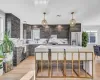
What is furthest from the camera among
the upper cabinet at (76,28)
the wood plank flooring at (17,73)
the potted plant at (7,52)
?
the upper cabinet at (76,28)

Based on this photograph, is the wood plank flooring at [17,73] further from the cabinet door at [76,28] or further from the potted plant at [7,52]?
the cabinet door at [76,28]

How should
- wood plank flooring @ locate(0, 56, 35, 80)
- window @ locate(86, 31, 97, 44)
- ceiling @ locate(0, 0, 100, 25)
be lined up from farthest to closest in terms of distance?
window @ locate(86, 31, 97, 44)
ceiling @ locate(0, 0, 100, 25)
wood plank flooring @ locate(0, 56, 35, 80)

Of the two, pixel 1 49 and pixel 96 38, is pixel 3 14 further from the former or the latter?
pixel 96 38

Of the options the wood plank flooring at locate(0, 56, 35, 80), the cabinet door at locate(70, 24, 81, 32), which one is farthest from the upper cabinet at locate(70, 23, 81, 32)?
the wood plank flooring at locate(0, 56, 35, 80)

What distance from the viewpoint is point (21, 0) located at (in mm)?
4379

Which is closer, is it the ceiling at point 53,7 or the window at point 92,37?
the ceiling at point 53,7

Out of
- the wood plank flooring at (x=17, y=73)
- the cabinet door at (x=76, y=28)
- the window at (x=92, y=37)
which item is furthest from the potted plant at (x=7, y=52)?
the window at (x=92, y=37)

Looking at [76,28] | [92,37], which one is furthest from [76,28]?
[92,37]

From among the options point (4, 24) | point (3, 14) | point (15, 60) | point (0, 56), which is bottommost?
point (15, 60)

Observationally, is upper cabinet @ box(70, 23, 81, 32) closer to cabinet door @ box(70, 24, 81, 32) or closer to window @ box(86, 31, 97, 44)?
cabinet door @ box(70, 24, 81, 32)

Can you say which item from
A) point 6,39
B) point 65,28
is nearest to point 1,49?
point 6,39

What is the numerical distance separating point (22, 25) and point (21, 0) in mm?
5187

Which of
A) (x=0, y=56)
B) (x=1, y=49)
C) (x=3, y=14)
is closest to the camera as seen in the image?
(x=0, y=56)

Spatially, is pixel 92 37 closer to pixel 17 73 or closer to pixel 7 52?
pixel 7 52
